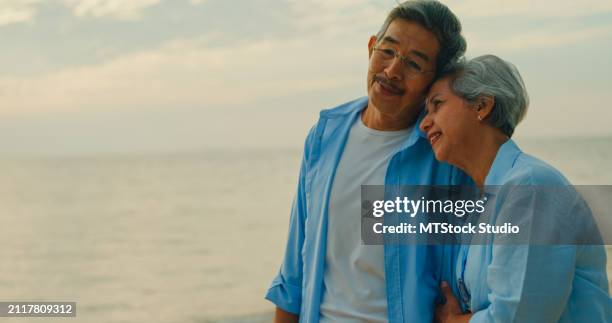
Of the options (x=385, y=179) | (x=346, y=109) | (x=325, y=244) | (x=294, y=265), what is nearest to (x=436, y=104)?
(x=385, y=179)

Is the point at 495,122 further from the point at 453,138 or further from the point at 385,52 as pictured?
the point at 385,52

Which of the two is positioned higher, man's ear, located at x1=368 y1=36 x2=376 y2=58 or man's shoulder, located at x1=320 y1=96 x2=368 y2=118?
man's ear, located at x1=368 y1=36 x2=376 y2=58

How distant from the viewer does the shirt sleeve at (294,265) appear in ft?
8.72

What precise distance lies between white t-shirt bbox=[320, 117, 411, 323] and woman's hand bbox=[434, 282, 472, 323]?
17 centimetres

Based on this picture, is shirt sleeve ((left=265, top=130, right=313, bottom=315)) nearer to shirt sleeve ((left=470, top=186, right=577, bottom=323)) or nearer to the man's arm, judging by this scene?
the man's arm

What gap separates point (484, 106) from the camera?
7.10 feet

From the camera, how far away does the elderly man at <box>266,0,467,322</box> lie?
92.7 inches

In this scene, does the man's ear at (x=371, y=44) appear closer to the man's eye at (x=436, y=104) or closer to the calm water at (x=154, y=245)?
the man's eye at (x=436, y=104)

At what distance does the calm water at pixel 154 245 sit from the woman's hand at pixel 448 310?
6.66m

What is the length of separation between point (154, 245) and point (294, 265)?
51.4ft

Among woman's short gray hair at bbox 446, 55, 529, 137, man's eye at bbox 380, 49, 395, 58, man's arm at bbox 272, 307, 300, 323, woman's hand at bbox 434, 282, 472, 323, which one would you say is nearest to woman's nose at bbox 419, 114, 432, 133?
woman's short gray hair at bbox 446, 55, 529, 137

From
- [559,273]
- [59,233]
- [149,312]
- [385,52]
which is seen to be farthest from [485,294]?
[59,233]

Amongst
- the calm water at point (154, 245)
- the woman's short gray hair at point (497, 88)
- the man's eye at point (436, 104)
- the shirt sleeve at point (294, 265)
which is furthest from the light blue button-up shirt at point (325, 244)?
the calm water at point (154, 245)

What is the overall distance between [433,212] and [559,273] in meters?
0.56
